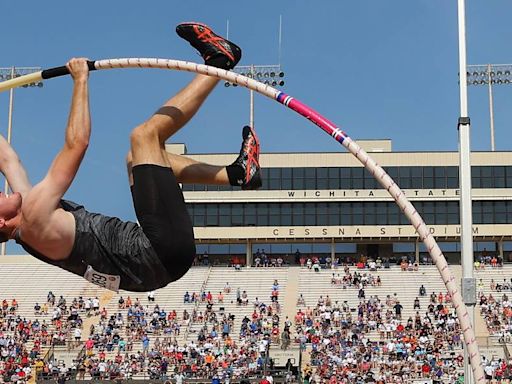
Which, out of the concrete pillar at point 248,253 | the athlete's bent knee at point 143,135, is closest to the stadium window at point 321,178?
the concrete pillar at point 248,253

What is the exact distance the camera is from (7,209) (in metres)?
5.91

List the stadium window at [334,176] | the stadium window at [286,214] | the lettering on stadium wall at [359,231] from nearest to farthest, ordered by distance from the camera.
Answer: the lettering on stadium wall at [359,231]
the stadium window at [286,214]
the stadium window at [334,176]

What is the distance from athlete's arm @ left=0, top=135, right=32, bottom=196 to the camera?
6.49 m

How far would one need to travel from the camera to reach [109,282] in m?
6.43

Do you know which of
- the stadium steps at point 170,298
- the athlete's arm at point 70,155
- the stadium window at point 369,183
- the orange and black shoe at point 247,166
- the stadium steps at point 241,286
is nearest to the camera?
the athlete's arm at point 70,155

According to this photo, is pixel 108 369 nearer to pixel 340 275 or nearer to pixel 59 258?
pixel 340 275

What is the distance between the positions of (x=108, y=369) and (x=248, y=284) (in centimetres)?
1237

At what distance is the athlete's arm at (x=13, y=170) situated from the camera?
21.3 feet

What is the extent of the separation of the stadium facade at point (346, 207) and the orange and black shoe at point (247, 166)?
3980cm

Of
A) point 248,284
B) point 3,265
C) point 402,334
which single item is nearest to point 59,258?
point 402,334

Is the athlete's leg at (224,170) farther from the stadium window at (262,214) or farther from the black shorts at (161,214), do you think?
the stadium window at (262,214)

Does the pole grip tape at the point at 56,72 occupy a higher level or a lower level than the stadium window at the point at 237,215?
lower

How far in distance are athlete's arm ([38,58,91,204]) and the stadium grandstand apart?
21897 millimetres

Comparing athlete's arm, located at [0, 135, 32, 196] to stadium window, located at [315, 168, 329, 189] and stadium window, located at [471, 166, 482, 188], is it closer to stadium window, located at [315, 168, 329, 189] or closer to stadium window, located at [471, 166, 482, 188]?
stadium window, located at [315, 168, 329, 189]
